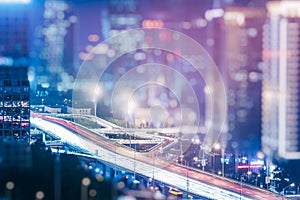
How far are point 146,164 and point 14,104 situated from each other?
109 centimetres

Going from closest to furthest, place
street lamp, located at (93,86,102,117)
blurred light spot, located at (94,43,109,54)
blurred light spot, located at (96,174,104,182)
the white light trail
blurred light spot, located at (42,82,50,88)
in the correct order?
blurred light spot, located at (96,174,104,182)
the white light trail
blurred light spot, located at (42,82,50,88)
street lamp, located at (93,86,102,117)
blurred light spot, located at (94,43,109,54)

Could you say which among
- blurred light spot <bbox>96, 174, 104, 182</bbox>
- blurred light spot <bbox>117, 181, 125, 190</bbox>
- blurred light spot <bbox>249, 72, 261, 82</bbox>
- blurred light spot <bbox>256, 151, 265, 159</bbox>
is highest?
blurred light spot <bbox>249, 72, 261, 82</bbox>

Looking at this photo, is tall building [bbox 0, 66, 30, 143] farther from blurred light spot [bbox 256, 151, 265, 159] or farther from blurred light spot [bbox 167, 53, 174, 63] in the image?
blurred light spot [bbox 256, 151, 265, 159]

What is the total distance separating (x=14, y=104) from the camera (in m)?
4.06

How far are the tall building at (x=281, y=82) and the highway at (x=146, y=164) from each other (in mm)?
1105

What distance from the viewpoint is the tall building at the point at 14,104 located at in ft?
13.1

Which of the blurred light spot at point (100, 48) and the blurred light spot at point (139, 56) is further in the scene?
the blurred light spot at point (139, 56)

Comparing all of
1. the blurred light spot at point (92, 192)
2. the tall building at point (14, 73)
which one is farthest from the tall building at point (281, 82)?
the blurred light spot at point (92, 192)

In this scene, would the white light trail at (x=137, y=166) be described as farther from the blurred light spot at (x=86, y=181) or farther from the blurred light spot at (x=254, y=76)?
the blurred light spot at (x=254, y=76)

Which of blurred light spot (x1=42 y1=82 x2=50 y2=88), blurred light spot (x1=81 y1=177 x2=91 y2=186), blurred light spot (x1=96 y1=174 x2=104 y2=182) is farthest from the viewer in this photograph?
blurred light spot (x1=42 y1=82 x2=50 y2=88)

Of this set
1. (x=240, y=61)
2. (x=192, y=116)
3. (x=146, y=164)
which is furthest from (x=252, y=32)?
(x=146, y=164)

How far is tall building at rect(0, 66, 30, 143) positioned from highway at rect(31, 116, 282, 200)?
112 mm

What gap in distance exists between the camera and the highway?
393cm

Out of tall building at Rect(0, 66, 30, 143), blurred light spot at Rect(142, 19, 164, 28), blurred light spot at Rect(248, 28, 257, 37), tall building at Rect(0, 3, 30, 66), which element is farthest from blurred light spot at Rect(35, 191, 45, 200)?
blurred light spot at Rect(248, 28, 257, 37)
